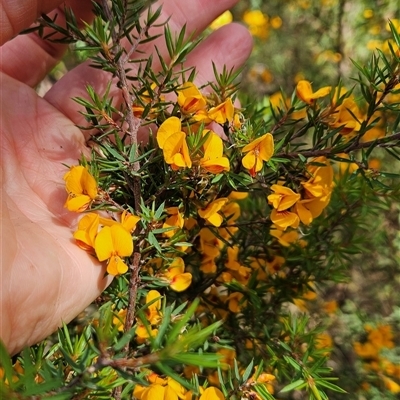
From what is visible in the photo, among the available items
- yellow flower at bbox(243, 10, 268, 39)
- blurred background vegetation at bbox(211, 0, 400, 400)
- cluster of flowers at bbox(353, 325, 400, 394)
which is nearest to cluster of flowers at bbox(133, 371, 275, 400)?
blurred background vegetation at bbox(211, 0, 400, 400)

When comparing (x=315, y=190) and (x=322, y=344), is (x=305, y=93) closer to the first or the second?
(x=315, y=190)

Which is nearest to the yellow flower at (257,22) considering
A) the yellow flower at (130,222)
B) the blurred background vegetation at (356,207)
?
the blurred background vegetation at (356,207)

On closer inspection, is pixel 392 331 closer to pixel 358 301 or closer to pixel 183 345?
pixel 358 301

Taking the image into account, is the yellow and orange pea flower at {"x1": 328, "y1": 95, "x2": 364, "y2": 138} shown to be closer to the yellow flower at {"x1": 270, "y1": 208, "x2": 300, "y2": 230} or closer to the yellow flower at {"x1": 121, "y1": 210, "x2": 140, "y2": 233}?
the yellow flower at {"x1": 270, "y1": 208, "x2": 300, "y2": 230}

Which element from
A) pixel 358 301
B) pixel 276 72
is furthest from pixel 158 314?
pixel 276 72

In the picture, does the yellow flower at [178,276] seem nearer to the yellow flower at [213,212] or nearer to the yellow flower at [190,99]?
the yellow flower at [213,212]
